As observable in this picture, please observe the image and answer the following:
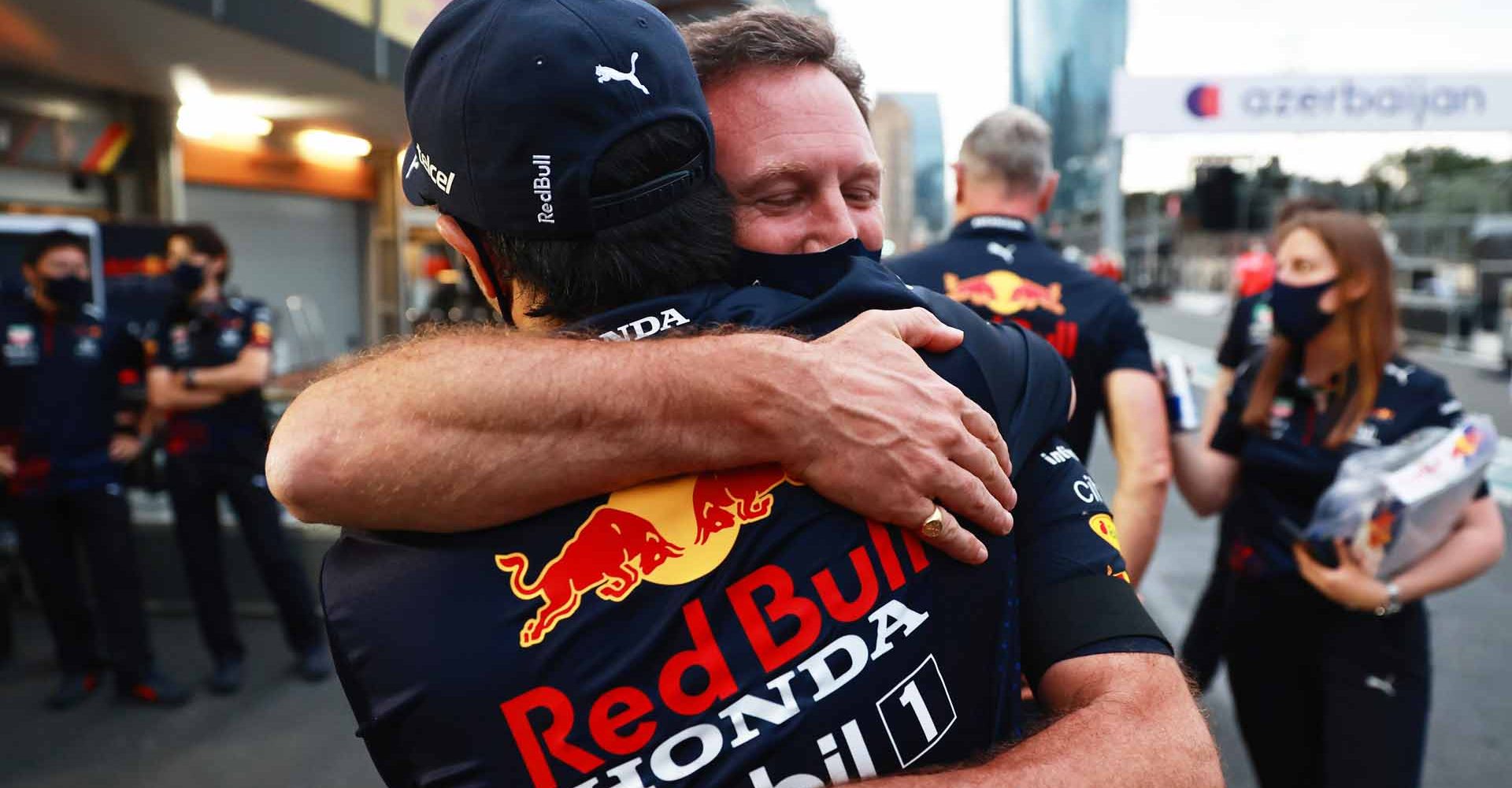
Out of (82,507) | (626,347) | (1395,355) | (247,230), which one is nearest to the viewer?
(626,347)

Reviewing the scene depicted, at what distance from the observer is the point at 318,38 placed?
5.81m

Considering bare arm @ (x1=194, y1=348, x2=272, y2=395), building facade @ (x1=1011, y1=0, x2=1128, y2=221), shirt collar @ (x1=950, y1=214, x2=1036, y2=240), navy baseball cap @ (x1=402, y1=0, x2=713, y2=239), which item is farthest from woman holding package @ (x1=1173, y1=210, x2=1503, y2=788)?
bare arm @ (x1=194, y1=348, x2=272, y2=395)

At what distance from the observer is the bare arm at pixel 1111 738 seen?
938 mm

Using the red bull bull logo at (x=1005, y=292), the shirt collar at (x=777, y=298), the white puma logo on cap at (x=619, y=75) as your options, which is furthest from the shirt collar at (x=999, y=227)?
the white puma logo on cap at (x=619, y=75)

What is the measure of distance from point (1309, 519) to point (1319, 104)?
2118cm

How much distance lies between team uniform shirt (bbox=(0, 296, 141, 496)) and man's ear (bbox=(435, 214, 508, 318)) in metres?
4.53

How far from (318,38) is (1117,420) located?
496cm

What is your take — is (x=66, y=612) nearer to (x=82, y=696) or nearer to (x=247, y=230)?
(x=82, y=696)

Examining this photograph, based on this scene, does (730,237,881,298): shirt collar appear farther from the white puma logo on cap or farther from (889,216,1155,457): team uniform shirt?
(889,216,1155,457): team uniform shirt

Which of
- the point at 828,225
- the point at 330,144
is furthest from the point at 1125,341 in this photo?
the point at 330,144

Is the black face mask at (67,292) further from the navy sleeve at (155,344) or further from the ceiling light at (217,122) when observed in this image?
the ceiling light at (217,122)

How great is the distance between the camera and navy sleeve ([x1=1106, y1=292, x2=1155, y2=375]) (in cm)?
295

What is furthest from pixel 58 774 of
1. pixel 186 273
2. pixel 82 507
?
pixel 186 273

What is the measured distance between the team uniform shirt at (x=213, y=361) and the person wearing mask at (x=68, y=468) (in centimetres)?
30
